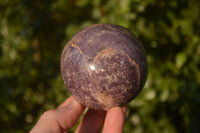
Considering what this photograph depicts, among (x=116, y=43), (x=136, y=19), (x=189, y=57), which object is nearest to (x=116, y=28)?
(x=116, y=43)

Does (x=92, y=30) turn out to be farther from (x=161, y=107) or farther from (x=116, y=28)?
(x=161, y=107)

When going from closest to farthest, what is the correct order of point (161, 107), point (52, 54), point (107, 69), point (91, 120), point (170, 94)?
point (107, 69), point (91, 120), point (170, 94), point (161, 107), point (52, 54)

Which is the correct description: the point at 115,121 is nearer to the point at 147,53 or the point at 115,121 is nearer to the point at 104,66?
the point at 104,66

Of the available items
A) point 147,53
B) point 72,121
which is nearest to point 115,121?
point 72,121

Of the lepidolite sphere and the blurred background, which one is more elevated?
the lepidolite sphere

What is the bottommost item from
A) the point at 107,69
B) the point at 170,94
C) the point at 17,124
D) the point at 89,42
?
the point at 17,124

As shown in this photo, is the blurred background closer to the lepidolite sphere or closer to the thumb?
the lepidolite sphere

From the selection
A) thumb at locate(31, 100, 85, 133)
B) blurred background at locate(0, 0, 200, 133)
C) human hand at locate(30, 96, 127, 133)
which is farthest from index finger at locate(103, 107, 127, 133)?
blurred background at locate(0, 0, 200, 133)
